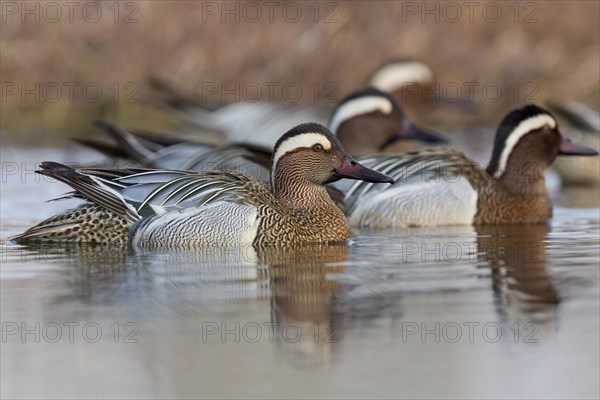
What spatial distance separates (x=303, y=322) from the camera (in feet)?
20.3

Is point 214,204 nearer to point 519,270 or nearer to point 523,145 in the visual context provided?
point 519,270

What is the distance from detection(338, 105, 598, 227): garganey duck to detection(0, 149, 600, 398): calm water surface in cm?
150

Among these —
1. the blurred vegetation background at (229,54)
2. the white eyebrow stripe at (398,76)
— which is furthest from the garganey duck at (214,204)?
the blurred vegetation background at (229,54)

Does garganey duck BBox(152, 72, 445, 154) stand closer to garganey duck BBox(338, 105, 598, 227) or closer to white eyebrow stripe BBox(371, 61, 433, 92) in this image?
white eyebrow stripe BBox(371, 61, 433, 92)

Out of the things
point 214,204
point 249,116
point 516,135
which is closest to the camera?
point 214,204

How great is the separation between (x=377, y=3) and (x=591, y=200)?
7583mm

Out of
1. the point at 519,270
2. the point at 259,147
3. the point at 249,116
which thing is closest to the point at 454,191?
the point at 259,147

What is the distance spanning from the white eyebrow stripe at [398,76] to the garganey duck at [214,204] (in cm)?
596

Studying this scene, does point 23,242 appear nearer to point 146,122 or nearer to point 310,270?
point 310,270

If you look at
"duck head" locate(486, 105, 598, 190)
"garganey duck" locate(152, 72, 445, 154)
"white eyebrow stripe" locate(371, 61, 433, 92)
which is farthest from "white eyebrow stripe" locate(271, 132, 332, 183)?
"white eyebrow stripe" locate(371, 61, 433, 92)

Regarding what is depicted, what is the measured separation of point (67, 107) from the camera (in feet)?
56.1

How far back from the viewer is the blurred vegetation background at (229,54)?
16984 mm

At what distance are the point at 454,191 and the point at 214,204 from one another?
2446 millimetres

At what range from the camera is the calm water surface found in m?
5.32
